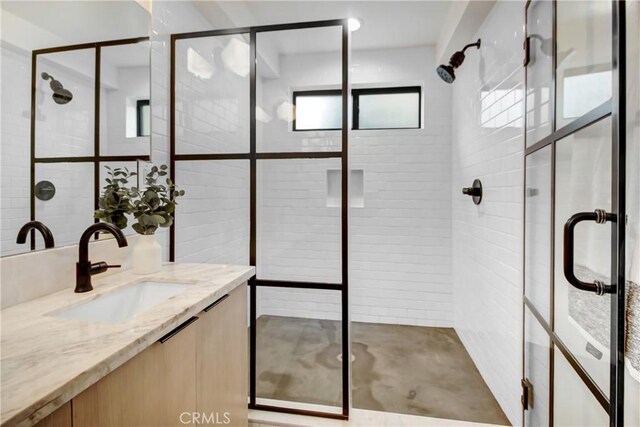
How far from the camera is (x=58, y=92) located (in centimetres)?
110

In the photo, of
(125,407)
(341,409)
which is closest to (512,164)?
(341,409)

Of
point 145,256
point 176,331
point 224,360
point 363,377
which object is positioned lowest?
point 363,377

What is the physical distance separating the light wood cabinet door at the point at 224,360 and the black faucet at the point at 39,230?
0.61 m

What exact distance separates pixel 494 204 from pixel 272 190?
140 centimetres

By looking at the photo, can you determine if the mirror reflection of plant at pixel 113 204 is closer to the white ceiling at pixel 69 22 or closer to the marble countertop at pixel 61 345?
the marble countertop at pixel 61 345

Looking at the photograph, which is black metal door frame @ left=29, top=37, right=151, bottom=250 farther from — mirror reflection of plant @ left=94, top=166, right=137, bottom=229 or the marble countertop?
the marble countertop

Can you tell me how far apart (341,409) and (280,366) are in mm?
433

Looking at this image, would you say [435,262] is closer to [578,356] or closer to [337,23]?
[578,356]

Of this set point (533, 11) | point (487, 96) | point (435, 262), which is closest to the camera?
point (533, 11)

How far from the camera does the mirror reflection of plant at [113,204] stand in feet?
4.20

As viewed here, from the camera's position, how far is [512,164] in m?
1.68

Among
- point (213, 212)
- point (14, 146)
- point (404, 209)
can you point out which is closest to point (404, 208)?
point (404, 209)

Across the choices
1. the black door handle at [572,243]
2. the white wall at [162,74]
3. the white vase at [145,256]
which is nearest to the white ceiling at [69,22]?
the white wall at [162,74]

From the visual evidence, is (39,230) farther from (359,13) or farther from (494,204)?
(359,13)
